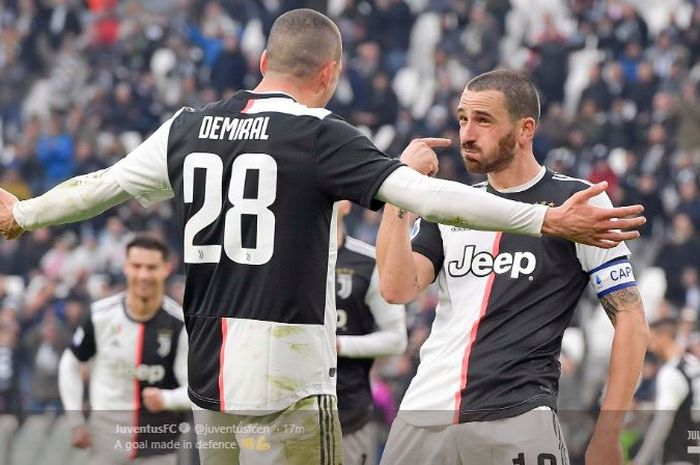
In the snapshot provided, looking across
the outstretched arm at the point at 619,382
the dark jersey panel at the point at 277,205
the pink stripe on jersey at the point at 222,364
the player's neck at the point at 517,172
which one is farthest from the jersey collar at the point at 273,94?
the outstretched arm at the point at 619,382

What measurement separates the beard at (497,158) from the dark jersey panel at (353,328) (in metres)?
2.78

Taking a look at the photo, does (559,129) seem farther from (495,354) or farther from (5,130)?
(495,354)

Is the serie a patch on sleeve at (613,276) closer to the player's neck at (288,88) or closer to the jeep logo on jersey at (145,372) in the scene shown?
the player's neck at (288,88)

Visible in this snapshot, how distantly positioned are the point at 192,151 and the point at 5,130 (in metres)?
19.3

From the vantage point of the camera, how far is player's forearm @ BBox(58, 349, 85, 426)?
9555mm

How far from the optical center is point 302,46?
5.50 m

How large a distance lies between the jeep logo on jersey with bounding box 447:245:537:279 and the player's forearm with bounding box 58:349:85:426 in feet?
13.9

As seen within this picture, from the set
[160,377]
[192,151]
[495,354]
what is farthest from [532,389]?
[160,377]

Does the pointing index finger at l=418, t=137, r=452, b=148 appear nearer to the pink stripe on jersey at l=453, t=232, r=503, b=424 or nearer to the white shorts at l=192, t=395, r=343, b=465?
the pink stripe on jersey at l=453, t=232, r=503, b=424

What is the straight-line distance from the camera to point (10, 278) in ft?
66.0

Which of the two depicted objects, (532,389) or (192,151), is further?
(532,389)

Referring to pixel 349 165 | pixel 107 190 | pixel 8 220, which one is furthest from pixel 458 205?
pixel 8 220

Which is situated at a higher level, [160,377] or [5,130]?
[5,130]

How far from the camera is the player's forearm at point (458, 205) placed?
508 cm
